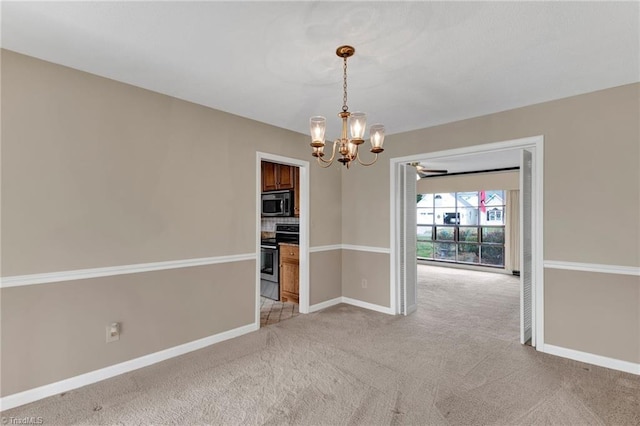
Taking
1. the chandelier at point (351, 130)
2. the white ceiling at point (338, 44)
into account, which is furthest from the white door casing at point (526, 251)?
the chandelier at point (351, 130)

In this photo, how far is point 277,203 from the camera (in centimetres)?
521

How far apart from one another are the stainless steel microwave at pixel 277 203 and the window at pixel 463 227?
206 inches

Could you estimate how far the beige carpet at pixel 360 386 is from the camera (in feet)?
6.95

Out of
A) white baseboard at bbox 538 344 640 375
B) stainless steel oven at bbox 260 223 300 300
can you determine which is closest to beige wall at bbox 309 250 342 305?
stainless steel oven at bbox 260 223 300 300

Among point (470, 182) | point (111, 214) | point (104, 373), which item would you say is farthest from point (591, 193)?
point (470, 182)

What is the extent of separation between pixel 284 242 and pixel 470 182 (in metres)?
4.99

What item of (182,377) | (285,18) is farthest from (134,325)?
(285,18)

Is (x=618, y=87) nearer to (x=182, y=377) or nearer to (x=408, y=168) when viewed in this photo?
(x=408, y=168)

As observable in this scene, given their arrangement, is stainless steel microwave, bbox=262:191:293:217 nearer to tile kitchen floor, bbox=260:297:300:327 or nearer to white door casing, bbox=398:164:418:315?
tile kitchen floor, bbox=260:297:300:327

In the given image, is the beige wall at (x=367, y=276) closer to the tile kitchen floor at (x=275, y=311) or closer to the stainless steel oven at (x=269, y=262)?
the tile kitchen floor at (x=275, y=311)

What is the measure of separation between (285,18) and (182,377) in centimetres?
280

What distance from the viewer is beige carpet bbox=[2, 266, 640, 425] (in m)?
2.12

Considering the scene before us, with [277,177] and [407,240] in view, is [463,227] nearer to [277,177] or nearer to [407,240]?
[407,240]

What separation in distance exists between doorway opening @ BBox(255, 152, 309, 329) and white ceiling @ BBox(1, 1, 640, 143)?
4.65 ft
